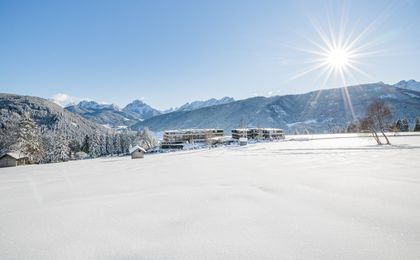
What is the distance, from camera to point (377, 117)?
3812 cm

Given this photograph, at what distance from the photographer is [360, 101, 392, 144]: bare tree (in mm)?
37156

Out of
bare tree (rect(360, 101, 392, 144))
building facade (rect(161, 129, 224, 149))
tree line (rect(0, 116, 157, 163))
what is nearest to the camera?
bare tree (rect(360, 101, 392, 144))

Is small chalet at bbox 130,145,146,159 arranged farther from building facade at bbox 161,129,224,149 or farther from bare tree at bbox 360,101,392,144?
building facade at bbox 161,129,224,149

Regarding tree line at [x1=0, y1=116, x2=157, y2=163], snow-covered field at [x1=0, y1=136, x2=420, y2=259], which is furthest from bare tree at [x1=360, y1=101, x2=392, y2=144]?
tree line at [x1=0, y1=116, x2=157, y2=163]

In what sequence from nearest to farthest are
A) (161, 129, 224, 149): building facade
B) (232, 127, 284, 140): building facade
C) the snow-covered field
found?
1. the snow-covered field
2. (161, 129, 224, 149): building facade
3. (232, 127, 284, 140): building facade

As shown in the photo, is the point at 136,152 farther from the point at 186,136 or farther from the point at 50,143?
the point at 186,136

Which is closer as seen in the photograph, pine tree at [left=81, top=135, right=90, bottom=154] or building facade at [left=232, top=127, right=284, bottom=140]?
pine tree at [left=81, top=135, right=90, bottom=154]

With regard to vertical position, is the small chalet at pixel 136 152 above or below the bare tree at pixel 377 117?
below

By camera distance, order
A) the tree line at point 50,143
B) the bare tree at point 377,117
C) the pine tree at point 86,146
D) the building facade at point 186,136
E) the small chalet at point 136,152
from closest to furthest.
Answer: the small chalet at point 136,152, the bare tree at point 377,117, the tree line at point 50,143, the pine tree at point 86,146, the building facade at point 186,136

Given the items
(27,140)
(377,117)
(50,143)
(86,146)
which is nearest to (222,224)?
(377,117)

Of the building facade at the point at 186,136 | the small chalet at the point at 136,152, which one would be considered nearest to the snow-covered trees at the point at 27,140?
the small chalet at the point at 136,152

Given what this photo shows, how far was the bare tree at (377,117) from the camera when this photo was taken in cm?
3716

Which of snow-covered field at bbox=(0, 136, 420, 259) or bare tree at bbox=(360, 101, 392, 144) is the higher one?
bare tree at bbox=(360, 101, 392, 144)

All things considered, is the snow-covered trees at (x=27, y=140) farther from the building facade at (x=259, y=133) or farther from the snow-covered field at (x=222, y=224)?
the building facade at (x=259, y=133)
